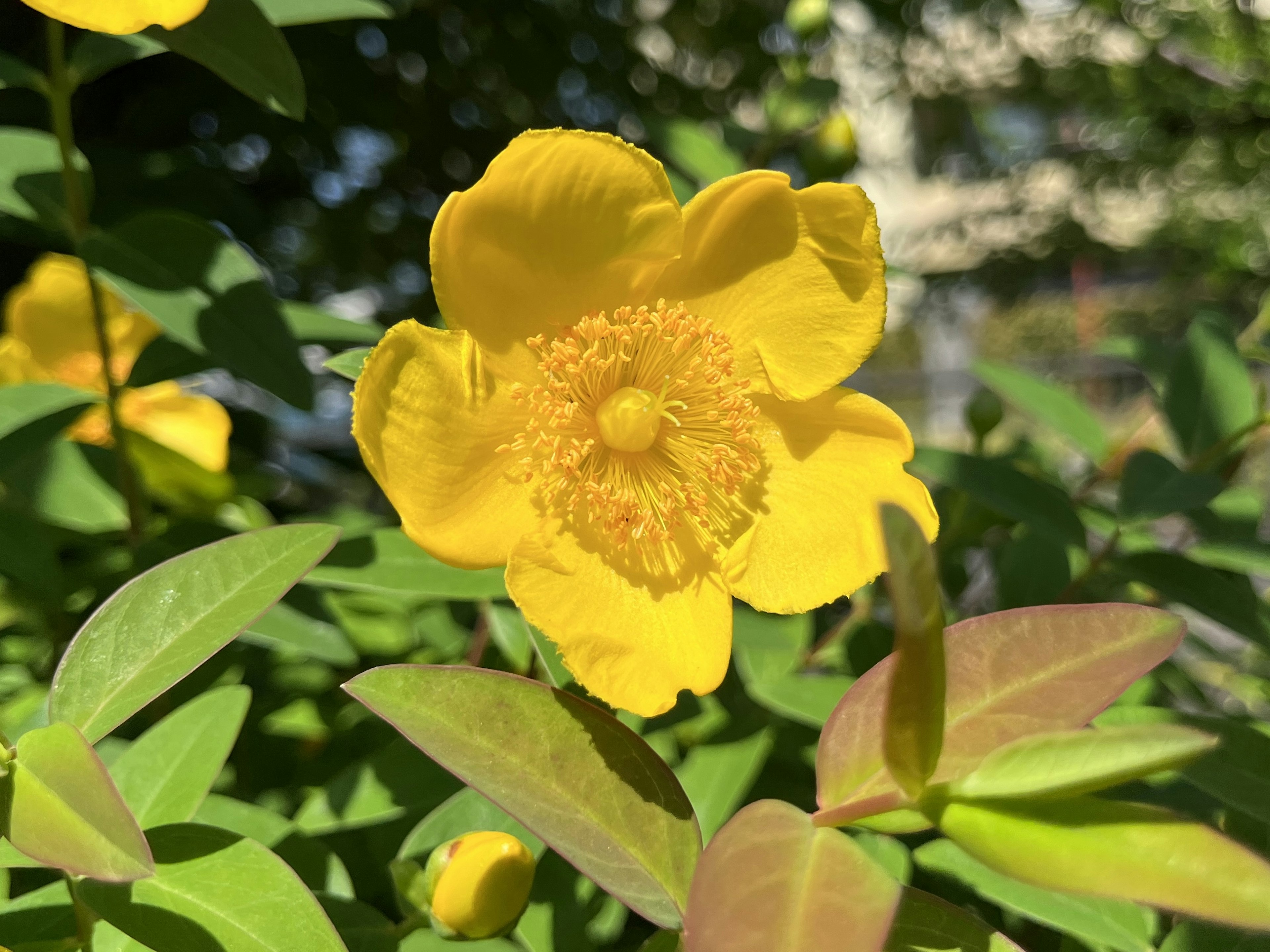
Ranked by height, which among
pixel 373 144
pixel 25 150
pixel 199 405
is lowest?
pixel 199 405

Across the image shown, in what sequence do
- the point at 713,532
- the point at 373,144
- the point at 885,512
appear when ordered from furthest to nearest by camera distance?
the point at 373,144 → the point at 713,532 → the point at 885,512

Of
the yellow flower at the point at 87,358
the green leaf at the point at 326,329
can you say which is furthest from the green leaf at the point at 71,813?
the yellow flower at the point at 87,358

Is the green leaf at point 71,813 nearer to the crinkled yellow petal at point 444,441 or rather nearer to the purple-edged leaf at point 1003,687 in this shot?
the crinkled yellow petal at point 444,441

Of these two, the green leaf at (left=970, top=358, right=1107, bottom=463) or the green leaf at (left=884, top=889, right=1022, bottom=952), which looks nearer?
the green leaf at (left=884, top=889, right=1022, bottom=952)

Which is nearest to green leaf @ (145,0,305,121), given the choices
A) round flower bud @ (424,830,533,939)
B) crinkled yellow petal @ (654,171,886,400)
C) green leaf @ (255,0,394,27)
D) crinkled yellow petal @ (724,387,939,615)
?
green leaf @ (255,0,394,27)

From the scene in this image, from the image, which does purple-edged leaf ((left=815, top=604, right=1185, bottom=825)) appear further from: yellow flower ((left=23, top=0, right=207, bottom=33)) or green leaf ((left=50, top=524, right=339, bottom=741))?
yellow flower ((left=23, top=0, right=207, bottom=33))

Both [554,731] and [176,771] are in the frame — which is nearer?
[554,731]

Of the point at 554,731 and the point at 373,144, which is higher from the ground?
the point at 554,731

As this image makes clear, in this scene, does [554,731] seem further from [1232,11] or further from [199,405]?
[1232,11]

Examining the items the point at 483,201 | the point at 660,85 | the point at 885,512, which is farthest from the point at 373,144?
the point at 885,512
